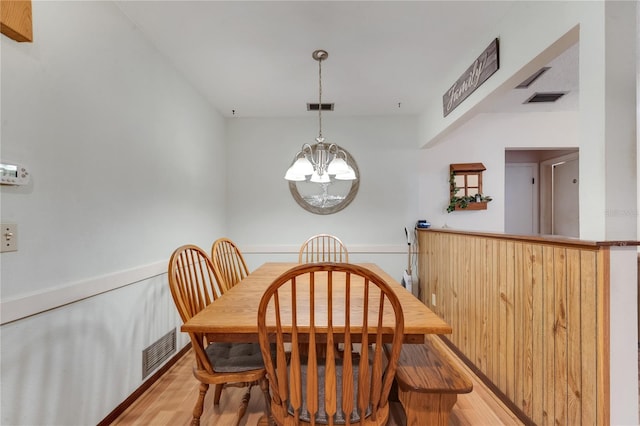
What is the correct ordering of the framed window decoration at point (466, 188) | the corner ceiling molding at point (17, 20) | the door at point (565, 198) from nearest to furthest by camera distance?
the corner ceiling molding at point (17, 20), the framed window decoration at point (466, 188), the door at point (565, 198)

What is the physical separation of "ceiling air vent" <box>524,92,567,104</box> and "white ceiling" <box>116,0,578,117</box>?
4.5 inches

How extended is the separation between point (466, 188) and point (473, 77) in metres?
1.64

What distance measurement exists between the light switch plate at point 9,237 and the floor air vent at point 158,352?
3.63ft

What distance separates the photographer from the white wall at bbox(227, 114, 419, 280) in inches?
134

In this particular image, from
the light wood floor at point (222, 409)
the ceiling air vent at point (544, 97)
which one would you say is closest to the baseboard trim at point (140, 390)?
the light wood floor at point (222, 409)

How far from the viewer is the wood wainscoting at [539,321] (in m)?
1.15

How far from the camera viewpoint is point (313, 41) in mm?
1928

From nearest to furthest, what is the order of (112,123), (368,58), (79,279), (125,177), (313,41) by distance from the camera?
(79,279) → (112,123) → (125,177) → (313,41) → (368,58)

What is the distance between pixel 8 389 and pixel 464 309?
8.88ft

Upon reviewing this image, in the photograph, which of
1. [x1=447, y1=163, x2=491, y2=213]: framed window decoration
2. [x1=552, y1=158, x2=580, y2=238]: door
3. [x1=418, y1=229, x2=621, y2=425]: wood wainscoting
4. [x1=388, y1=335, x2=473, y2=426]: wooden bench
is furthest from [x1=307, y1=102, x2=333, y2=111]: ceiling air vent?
[x1=552, y1=158, x2=580, y2=238]: door

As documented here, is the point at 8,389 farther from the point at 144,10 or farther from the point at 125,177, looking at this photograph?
the point at 144,10

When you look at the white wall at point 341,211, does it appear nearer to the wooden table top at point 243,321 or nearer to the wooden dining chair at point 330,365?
the wooden table top at point 243,321

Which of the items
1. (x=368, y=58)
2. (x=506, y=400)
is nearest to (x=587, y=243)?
(x=506, y=400)

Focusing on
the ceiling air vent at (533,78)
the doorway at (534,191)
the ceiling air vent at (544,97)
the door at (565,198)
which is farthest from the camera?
the doorway at (534,191)
